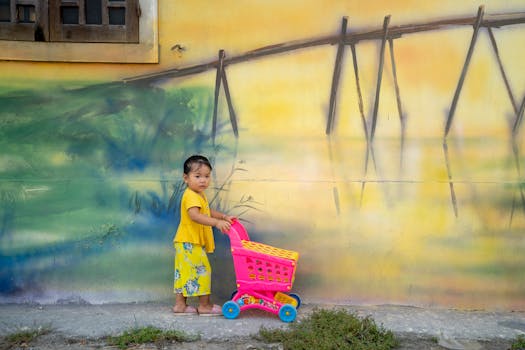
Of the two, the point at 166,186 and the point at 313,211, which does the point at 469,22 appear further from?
the point at 166,186

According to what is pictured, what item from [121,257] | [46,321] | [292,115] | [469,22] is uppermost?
[469,22]

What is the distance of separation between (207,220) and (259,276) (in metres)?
0.56

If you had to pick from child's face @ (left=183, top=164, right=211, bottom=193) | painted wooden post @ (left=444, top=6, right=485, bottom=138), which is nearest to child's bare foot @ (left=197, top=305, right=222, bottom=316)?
child's face @ (left=183, top=164, right=211, bottom=193)

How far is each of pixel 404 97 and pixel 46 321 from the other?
127 inches

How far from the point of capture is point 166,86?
4.49 metres

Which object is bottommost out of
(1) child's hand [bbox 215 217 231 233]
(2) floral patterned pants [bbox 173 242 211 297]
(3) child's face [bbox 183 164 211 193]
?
(2) floral patterned pants [bbox 173 242 211 297]

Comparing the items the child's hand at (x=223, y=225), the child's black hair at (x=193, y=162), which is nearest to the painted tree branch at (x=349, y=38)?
the child's black hair at (x=193, y=162)

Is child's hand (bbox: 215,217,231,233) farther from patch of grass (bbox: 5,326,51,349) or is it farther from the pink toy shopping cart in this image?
patch of grass (bbox: 5,326,51,349)

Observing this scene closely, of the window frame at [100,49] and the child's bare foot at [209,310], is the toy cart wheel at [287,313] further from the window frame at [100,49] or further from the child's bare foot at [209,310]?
the window frame at [100,49]

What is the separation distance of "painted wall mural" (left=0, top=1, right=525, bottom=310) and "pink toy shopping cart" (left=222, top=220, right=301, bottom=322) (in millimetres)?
390

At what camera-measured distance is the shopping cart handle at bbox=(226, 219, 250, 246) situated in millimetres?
4035

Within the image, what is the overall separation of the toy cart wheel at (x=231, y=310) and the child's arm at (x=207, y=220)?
565 mm

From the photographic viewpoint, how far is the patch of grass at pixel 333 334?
3699mm

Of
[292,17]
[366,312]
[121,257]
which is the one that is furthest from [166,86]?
[366,312]
